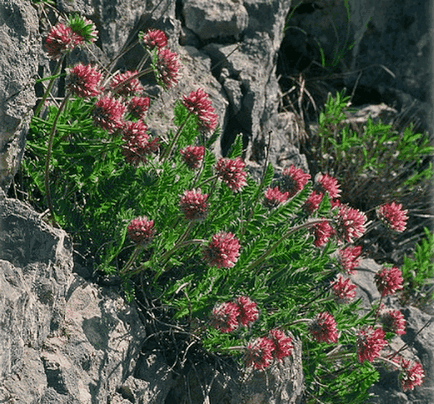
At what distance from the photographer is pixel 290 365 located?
3654 mm

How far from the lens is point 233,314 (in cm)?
321

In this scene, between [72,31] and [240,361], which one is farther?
[240,361]

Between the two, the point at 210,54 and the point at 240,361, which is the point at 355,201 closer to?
the point at 210,54

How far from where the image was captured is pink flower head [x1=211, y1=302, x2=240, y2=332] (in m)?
3.21

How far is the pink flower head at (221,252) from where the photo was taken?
3148 millimetres

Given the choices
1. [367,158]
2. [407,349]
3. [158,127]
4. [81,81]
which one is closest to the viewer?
[81,81]

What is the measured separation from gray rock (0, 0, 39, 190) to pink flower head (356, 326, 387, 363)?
191 cm

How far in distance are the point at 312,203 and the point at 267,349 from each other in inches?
37.8

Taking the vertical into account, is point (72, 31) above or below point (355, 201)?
above

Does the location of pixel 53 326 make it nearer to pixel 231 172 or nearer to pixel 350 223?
pixel 231 172

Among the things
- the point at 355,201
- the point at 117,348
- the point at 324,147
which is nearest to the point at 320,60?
the point at 324,147

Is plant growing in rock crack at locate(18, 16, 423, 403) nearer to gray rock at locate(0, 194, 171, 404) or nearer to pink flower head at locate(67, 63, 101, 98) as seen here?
pink flower head at locate(67, 63, 101, 98)

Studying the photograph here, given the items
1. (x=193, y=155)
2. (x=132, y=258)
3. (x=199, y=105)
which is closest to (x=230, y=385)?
(x=132, y=258)

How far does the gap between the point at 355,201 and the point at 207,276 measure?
102 inches
